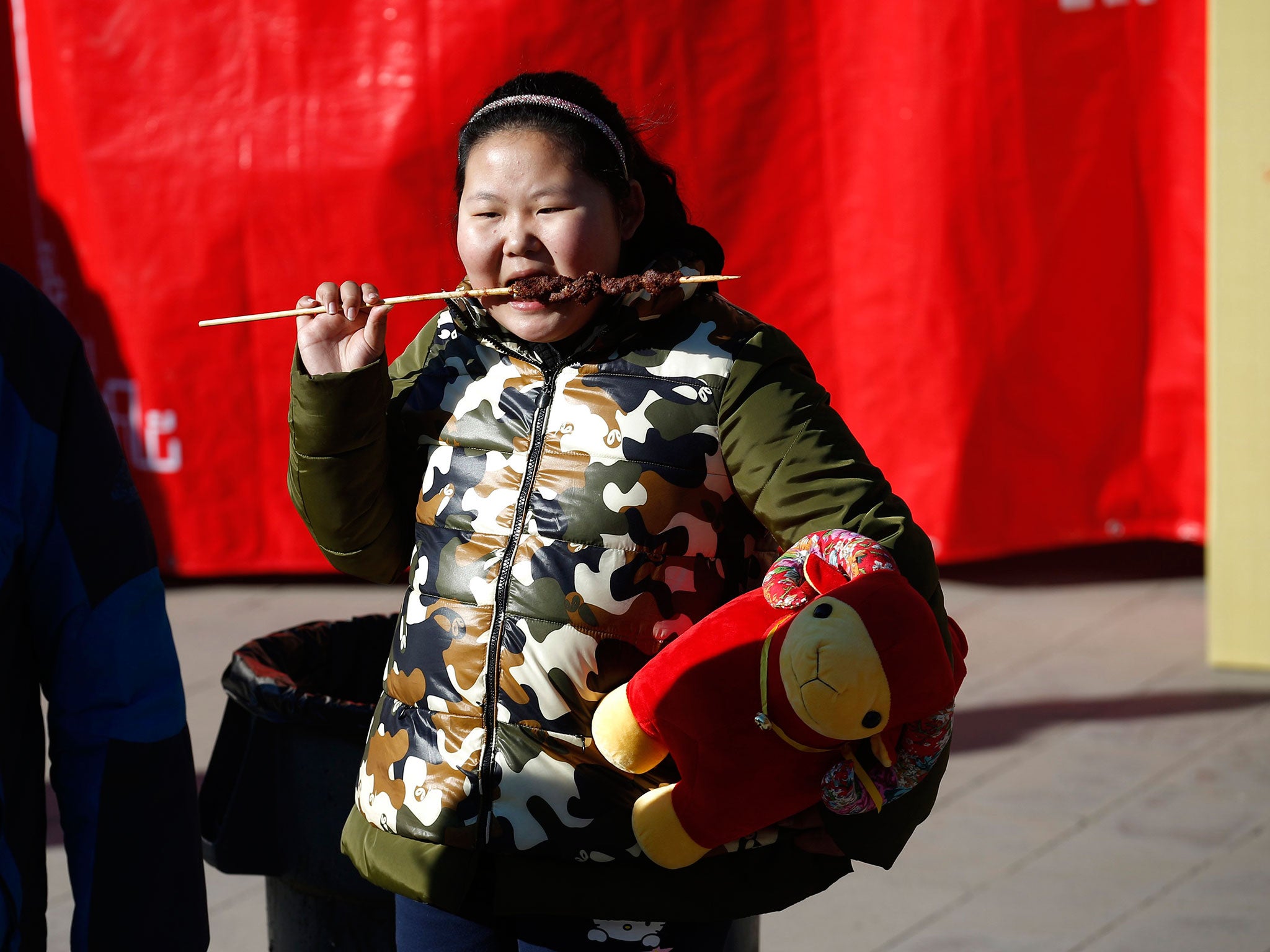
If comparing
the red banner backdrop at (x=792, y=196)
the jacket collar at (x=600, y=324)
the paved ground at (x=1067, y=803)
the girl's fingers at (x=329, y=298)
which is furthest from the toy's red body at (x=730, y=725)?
the red banner backdrop at (x=792, y=196)

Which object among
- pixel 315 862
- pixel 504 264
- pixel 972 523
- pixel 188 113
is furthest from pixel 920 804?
pixel 188 113

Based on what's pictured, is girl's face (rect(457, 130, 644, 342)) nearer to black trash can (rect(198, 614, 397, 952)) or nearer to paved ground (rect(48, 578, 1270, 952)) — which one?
black trash can (rect(198, 614, 397, 952))

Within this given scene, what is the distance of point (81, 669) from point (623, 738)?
633mm

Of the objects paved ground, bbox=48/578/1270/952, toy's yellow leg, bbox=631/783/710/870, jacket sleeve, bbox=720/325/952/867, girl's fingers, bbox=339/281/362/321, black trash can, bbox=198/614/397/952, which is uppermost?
girl's fingers, bbox=339/281/362/321

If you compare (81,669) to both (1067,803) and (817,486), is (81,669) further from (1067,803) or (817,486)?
(1067,803)

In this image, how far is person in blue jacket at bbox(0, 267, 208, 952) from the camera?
1.42 m

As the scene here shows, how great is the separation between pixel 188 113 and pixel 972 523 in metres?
3.12

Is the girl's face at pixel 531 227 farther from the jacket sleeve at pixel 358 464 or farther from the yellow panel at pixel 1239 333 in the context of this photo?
the yellow panel at pixel 1239 333

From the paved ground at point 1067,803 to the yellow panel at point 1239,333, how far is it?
245mm

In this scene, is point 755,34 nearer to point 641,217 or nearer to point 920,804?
point 641,217

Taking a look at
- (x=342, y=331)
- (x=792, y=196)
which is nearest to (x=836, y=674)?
(x=342, y=331)

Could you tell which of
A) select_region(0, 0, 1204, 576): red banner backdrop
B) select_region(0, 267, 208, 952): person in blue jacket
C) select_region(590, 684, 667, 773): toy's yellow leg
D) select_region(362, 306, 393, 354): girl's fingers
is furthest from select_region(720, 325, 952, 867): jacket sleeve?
select_region(0, 0, 1204, 576): red banner backdrop

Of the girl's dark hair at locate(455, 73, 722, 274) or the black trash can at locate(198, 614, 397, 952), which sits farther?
the black trash can at locate(198, 614, 397, 952)

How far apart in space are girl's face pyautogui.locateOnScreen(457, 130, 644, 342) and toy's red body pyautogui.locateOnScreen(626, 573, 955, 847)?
0.44 meters
